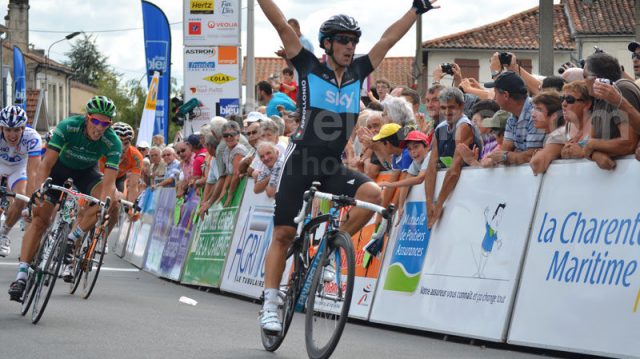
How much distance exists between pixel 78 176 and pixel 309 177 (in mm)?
4430

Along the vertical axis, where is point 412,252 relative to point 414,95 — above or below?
below

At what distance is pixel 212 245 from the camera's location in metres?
16.5

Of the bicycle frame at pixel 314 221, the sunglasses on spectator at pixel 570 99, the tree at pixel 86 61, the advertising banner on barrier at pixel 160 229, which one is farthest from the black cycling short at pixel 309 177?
the tree at pixel 86 61

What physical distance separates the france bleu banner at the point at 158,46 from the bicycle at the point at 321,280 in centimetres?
2195

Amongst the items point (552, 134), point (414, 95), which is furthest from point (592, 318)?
point (414, 95)

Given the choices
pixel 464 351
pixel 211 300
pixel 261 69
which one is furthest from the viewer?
pixel 261 69

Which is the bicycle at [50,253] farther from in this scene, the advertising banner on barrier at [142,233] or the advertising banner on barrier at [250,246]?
the advertising banner on barrier at [142,233]

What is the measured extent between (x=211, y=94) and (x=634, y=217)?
1744 cm

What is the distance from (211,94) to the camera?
82.7 ft

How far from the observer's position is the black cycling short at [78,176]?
12.1 meters

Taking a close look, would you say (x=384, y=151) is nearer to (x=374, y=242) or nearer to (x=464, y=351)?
(x=374, y=242)

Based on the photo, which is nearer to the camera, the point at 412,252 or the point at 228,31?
the point at 412,252

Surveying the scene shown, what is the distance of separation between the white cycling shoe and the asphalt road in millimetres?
186

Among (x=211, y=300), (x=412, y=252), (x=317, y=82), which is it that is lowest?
(x=211, y=300)
